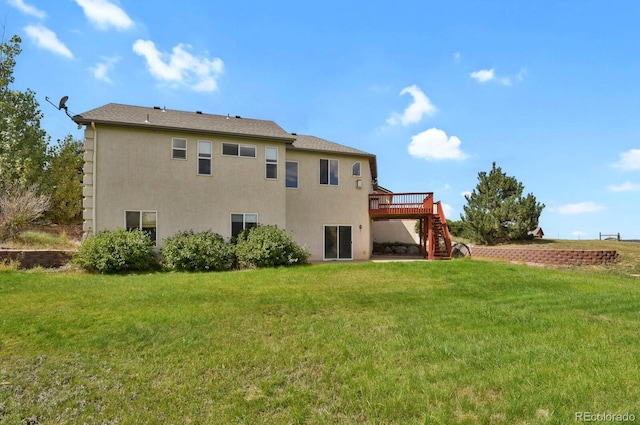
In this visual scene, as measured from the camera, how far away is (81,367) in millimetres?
4449

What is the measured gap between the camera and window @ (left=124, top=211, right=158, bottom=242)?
1369 cm

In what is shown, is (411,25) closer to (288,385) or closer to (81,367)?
(288,385)

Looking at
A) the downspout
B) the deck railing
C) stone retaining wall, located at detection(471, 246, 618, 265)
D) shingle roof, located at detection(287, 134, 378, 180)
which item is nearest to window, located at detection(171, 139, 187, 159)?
the downspout

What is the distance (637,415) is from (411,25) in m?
11.6

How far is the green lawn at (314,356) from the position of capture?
11.4 feet

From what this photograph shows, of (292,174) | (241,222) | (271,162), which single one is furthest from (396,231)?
(241,222)

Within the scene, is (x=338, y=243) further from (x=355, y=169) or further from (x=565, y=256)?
(x=565, y=256)

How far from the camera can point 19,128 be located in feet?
75.7

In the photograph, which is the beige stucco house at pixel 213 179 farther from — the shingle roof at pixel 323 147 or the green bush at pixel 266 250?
the green bush at pixel 266 250

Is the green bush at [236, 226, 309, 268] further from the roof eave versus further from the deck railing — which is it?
the deck railing

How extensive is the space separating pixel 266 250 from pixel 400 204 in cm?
852

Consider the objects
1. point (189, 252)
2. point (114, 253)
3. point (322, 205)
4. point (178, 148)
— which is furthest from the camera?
point (322, 205)

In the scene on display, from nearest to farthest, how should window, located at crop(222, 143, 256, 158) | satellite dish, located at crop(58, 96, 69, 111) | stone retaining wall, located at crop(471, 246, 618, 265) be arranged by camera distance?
satellite dish, located at crop(58, 96, 69, 111), window, located at crop(222, 143, 256, 158), stone retaining wall, located at crop(471, 246, 618, 265)

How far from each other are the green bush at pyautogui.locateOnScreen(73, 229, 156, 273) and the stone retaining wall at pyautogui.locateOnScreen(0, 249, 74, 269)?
0.98 m
